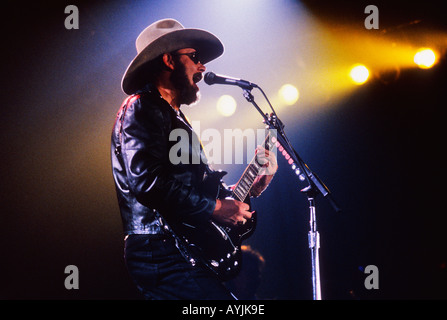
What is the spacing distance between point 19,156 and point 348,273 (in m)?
4.19

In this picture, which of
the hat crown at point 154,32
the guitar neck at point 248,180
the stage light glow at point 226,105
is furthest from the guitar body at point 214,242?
the stage light glow at point 226,105

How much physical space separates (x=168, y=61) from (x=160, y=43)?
0.12 metres

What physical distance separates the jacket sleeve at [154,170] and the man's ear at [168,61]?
49 cm

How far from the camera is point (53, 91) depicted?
3.45 metres

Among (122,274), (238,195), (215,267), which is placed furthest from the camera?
(122,274)

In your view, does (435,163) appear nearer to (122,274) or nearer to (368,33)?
(368,33)

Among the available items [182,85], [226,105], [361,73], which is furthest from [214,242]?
[361,73]

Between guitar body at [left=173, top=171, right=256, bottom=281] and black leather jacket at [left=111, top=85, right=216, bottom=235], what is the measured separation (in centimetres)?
10

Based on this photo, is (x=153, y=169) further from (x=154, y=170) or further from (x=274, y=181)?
(x=274, y=181)

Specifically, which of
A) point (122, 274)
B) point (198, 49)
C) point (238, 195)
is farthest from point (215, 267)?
point (122, 274)

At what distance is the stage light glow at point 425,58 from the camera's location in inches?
190

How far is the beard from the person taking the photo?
2.36 m

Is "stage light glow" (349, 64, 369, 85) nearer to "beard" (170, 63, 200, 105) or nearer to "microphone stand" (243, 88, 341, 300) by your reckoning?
"microphone stand" (243, 88, 341, 300)

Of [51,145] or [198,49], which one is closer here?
[198,49]
